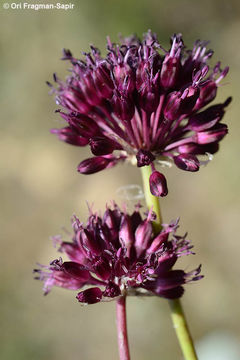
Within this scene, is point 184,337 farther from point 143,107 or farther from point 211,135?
point 143,107

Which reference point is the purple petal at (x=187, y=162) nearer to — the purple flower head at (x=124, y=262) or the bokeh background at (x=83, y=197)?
the purple flower head at (x=124, y=262)

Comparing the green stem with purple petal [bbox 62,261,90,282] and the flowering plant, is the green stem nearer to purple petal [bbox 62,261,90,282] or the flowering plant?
the flowering plant

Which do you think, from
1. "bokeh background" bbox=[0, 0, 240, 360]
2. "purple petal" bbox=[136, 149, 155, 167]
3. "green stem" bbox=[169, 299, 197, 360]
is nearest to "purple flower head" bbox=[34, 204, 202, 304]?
"green stem" bbox=[169, 299, 197, 360]

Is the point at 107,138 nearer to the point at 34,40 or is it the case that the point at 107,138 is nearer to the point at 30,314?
the point at 30,314

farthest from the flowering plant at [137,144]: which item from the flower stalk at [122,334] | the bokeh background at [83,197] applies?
the bokeh background at [83,197]

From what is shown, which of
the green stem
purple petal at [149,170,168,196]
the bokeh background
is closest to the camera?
purple petal at [149,170,168,196]

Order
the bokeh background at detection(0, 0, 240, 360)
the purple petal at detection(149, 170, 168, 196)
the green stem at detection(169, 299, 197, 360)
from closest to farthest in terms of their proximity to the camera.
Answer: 1. the purple petal at detection(149, 170, 168, 196)
2. the green stem at detection(169, 299, 197, 360)
3. the bokeh background at detection(0, 0, 240, 360)

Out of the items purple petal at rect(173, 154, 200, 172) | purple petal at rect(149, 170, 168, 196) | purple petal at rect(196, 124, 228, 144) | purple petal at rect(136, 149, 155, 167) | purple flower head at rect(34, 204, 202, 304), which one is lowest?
purple flower head at rect(34, 204, 202, 304)

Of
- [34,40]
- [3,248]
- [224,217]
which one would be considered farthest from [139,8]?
[3,248]
